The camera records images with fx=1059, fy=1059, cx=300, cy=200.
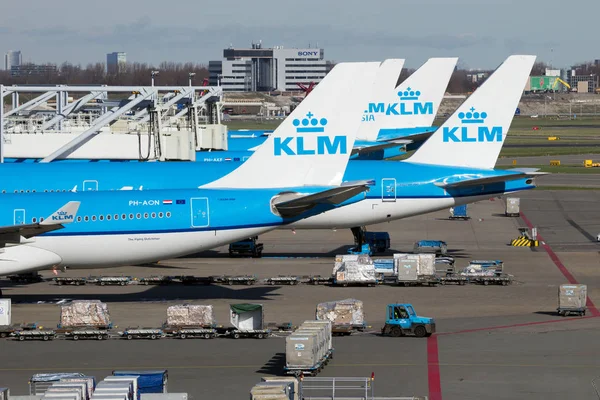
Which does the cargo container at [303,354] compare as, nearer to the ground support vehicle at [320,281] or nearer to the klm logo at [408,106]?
the ground support vehicle at [320,281]

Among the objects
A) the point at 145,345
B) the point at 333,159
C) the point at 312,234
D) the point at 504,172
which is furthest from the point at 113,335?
the point at 312,234

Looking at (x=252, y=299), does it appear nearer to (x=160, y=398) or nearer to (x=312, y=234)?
(x=160, y=398)

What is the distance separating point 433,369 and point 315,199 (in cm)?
1115

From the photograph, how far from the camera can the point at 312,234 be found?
69.3 metres

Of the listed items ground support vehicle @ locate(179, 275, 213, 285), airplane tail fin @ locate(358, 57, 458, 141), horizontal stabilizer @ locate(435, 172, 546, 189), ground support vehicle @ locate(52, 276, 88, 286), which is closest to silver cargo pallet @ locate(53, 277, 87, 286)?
ground support vehicle @ locate(52, 276, 88, 286)

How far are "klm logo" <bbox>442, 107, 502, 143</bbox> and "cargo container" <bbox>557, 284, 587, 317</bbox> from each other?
1745 centimetres

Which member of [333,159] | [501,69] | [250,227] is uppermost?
[501,69]

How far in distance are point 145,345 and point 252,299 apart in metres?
9.33

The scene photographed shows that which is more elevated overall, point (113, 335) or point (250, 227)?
point (250, 227)

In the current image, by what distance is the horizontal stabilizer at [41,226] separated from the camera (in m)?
40.4

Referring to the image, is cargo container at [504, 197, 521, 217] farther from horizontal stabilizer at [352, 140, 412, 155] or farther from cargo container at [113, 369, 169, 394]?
cargo container at [113, 369, 169, 394]

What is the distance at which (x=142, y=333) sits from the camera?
36.8 metres

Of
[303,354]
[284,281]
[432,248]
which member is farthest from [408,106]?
[303,354]

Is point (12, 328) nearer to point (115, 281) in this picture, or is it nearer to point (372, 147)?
point (115, 281)
